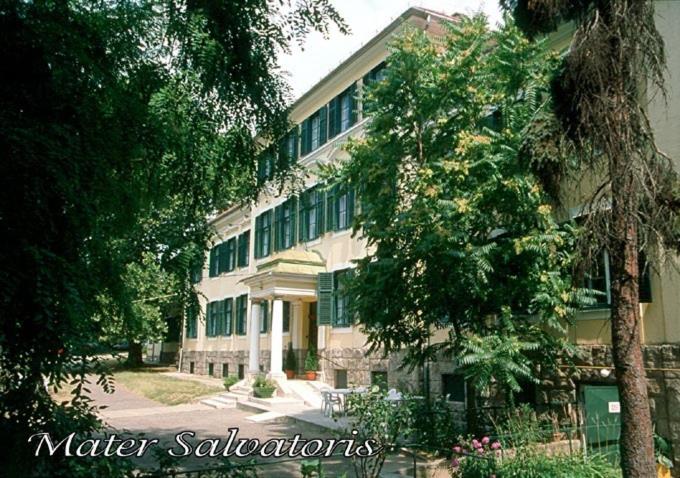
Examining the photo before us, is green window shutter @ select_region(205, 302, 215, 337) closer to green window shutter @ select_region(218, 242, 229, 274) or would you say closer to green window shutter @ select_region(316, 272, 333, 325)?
green window shutter @ select_region(218, 242, 229, 274)

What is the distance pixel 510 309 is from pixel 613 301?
4.29 meters

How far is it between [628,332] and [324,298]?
589 inches

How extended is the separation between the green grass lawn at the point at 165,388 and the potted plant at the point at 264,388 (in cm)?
370

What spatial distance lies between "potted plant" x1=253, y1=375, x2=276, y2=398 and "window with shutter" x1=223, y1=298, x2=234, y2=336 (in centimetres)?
1004

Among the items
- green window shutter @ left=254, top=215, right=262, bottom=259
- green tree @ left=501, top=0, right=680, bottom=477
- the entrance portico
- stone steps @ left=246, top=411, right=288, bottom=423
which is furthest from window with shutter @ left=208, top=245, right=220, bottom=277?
green tree @ left=501, top=0, right=680, bottom=477

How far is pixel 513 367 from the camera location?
8.65m

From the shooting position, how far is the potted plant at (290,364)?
22594 mm

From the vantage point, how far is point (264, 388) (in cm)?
1942

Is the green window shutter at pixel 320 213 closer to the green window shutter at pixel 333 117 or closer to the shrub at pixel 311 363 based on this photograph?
the green window shutter at pixel 333 117

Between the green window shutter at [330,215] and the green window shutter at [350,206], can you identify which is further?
the green window shutter at [330,215]

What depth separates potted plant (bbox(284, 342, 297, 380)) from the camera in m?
22.6

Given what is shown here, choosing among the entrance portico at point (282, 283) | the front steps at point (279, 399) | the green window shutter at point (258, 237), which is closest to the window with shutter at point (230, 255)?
the green window shutter at point (258, 237)

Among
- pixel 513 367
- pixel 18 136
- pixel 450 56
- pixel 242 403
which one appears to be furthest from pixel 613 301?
pixel 242 403

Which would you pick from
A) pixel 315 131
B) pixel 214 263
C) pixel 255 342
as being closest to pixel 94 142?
pixel 315 131
